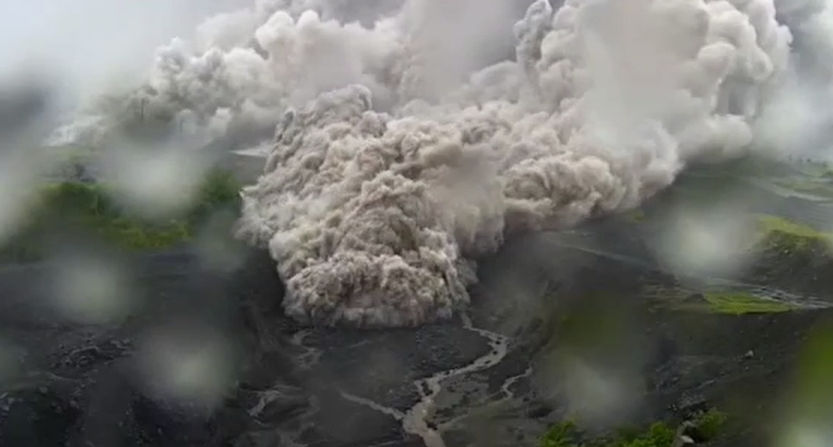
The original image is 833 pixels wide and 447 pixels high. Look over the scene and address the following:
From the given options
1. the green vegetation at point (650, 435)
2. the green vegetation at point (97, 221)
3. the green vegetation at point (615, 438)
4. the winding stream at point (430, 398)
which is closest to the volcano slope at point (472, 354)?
the winding stream at point (430, 398)

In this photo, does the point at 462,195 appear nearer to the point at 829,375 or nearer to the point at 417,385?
the point at 417,385

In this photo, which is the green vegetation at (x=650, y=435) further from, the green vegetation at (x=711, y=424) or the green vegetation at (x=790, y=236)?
the green vegetation at (x=790, y=236)

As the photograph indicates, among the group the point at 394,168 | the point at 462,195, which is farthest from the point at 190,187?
A: the point at 462,195

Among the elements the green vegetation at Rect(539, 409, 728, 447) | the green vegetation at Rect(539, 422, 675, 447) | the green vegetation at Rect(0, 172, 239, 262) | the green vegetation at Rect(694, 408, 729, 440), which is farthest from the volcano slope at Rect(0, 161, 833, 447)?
Result: the green vegetation at Rect(0, 172, 239, 262)

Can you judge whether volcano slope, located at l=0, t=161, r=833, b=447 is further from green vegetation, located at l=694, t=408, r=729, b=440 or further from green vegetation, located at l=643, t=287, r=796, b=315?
green vegetation, located at l=694, t=408, r=729, b=440

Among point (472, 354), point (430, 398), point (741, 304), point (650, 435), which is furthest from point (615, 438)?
point (472, 354)

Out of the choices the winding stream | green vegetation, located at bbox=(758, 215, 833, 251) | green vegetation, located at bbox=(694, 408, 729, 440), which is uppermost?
green vegetation, located at bbox=(758, 215, 833, 251)

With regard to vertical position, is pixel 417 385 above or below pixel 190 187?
below
